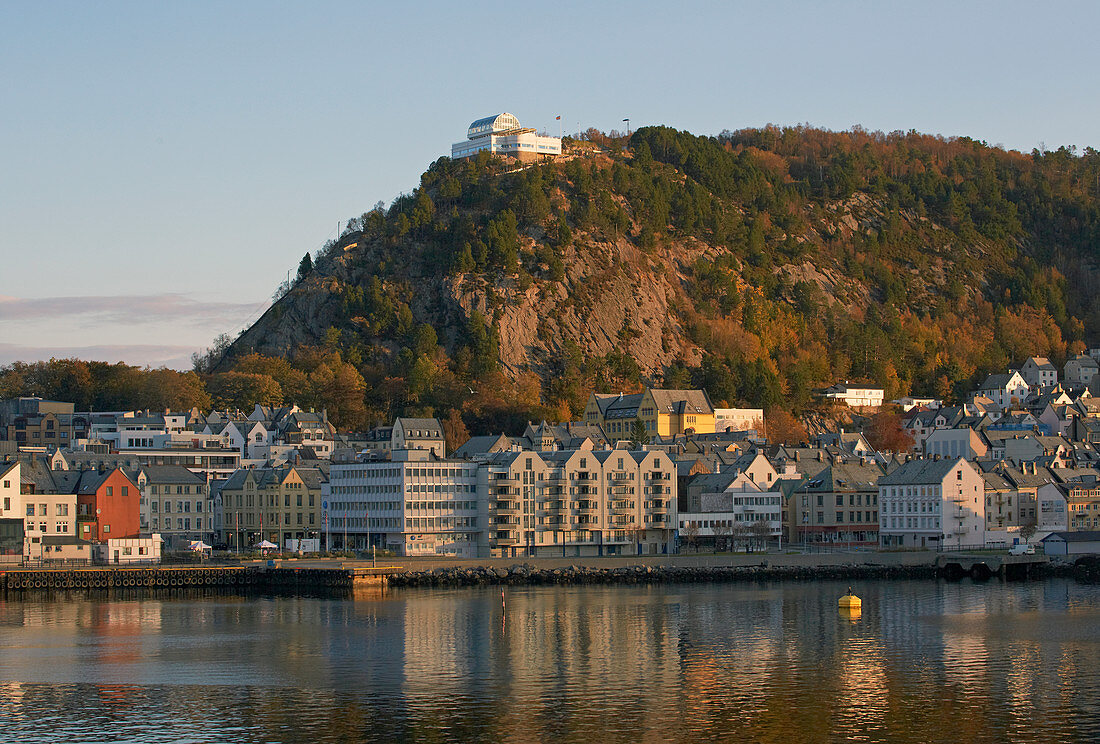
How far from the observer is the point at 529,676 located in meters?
54.7

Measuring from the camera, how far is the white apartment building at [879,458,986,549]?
111312 millimetres

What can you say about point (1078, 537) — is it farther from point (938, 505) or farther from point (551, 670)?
point (551, 670)

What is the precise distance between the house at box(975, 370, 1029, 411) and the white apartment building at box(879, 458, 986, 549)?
7346 cm

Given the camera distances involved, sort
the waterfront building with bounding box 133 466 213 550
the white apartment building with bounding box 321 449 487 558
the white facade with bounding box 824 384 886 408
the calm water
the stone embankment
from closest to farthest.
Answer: the calm water → the stone embankment → the white apartment building with bounding box 321 449 487 558 → the waterfront building with bounding box 133 466 213 550 → the white facade with bounding box 824 384 886 408

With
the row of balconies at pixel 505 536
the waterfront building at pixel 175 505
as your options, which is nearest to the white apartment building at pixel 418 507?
the row of balconies at pixel 505 536

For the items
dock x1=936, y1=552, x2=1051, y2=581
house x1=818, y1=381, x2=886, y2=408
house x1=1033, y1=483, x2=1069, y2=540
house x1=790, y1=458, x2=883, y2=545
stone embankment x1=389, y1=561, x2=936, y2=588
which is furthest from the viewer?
house x1=818, y1=381, x2=886, y2=408

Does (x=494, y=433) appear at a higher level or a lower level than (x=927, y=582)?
higher

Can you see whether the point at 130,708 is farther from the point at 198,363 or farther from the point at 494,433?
the point at 198,363

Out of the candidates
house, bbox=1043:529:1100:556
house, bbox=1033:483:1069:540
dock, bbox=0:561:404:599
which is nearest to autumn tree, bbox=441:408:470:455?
dock, bbox=0:561:404:599

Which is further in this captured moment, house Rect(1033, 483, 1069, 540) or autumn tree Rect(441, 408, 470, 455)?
autumn tree Rect(441, 408, 470, 455)

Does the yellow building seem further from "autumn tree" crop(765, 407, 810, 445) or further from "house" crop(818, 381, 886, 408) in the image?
"house" crop(818, 381, 886, 408)

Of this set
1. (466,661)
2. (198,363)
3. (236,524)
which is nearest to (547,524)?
(236,524)

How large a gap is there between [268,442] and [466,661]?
89.6m

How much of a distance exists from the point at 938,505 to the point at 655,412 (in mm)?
48224
